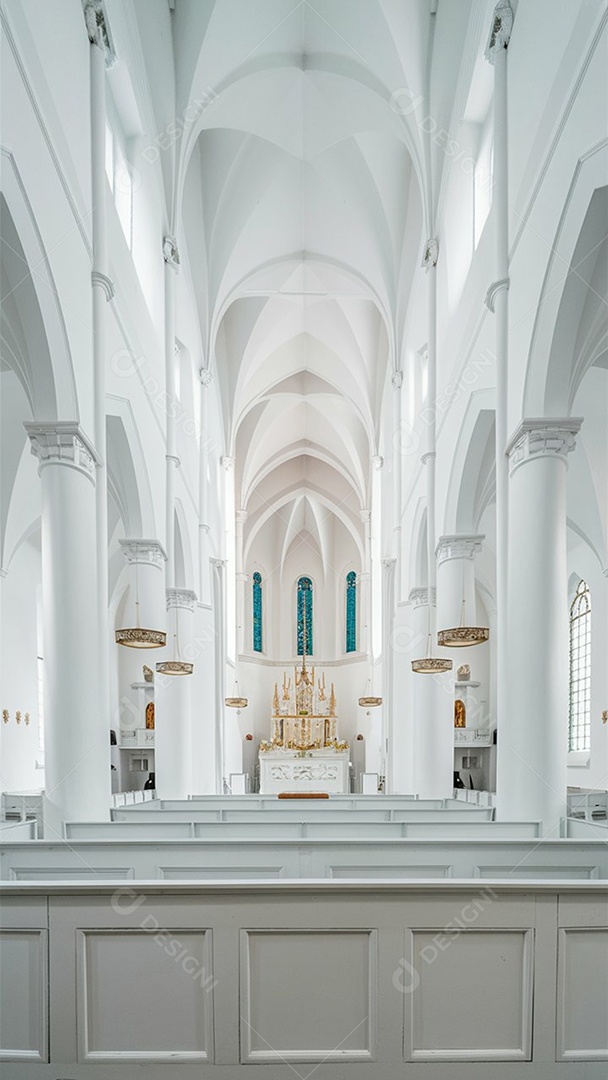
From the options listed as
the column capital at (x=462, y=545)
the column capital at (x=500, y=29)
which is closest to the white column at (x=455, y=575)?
the column capital at (x=462, y=545)

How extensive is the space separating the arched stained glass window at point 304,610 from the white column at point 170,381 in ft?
72.9

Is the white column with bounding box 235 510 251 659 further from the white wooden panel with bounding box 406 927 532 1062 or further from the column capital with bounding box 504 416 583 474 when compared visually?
the white wooden panel with bounding box 406 927 532 1062

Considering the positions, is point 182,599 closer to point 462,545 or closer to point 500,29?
point 462,545

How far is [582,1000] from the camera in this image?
4.23 m

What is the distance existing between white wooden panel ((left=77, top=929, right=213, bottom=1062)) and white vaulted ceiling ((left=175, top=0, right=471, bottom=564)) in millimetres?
13389

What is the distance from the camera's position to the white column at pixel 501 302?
9625 mm

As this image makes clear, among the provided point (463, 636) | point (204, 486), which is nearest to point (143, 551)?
point (463, 636)

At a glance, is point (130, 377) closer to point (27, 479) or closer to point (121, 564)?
point (27, 479)

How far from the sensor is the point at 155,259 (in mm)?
14992

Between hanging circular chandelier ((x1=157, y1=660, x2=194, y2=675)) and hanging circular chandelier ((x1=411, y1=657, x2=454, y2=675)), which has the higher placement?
hanging circular chandelier ((x1=411, y1=657, x2=454, y2=675))

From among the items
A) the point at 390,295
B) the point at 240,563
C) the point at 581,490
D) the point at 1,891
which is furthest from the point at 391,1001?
the point at 240,563

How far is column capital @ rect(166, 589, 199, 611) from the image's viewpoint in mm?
17172

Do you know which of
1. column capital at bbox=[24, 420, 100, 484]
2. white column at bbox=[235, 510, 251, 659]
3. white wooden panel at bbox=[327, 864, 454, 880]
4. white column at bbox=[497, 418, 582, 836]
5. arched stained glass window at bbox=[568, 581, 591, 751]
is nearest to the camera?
white wooden panel at bbox=[327, 864, 454, 880]

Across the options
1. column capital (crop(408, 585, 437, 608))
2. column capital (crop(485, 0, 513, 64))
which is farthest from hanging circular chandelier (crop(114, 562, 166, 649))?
column capital (crop(485, 0, 513, 64))
